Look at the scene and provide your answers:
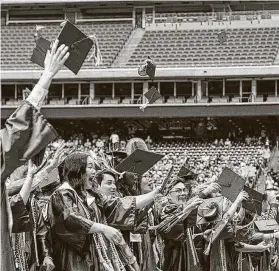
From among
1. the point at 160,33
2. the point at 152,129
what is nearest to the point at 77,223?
the point at 152,129

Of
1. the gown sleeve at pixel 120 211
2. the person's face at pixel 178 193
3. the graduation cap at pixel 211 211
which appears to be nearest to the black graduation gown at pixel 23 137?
the gown sleeve at pixel 120 211

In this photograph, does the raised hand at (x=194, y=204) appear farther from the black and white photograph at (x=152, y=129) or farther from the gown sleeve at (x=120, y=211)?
the gown sleeve at (x=120, y=211)

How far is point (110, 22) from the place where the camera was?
50.1 meters

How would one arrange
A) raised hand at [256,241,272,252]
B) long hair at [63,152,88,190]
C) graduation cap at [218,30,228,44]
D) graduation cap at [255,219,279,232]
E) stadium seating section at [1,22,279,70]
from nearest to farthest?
1. long hair at [63,152,88,190]
2. raised hand at [256,241,272,252]
3. graduation cap at [255,219,279,232]
4. stadium seating section at [1,22,279,70]
5. graduation cap at [218,30,228,44]

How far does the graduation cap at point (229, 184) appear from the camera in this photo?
35.9ft

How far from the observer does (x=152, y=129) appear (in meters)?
42.3

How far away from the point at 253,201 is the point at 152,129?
99.5ft

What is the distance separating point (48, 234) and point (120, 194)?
4.68 feet

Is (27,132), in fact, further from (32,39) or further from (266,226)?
(32,39)

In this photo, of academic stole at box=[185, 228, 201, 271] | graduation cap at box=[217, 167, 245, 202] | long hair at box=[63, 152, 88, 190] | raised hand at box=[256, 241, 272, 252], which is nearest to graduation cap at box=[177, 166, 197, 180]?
graduation cap at box=[217, 167, 245, 202]

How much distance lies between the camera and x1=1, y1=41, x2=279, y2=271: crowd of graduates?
5230 millimetres

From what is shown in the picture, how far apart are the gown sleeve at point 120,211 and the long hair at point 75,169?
0.90 meters

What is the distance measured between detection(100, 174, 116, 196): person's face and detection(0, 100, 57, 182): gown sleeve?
3768 millimetres

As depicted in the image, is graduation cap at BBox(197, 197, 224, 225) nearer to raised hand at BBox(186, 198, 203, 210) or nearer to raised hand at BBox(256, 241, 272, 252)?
raised hand at BBox(256, 241, 272, 252)
